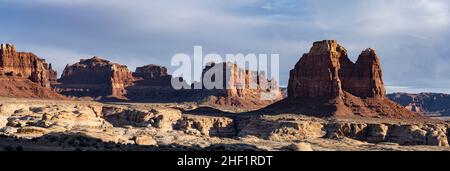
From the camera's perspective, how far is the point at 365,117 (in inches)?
4545

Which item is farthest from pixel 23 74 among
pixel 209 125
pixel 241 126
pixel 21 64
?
pixel 241 126

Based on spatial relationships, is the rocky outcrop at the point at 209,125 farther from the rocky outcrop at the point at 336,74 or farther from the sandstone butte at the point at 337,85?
the rocky outcrop at the point at 336,74

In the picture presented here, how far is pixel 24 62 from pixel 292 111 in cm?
7970

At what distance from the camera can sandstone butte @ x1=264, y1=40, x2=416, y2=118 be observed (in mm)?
122375

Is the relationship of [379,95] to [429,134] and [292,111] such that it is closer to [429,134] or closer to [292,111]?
[292,111]

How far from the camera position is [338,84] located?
125625 mm

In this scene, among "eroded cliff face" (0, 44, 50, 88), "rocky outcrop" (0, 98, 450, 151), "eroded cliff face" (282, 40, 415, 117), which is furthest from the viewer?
"eroded cliff face" (0, 44, 50, 88)

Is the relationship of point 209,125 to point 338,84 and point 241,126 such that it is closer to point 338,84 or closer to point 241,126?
point 241,126

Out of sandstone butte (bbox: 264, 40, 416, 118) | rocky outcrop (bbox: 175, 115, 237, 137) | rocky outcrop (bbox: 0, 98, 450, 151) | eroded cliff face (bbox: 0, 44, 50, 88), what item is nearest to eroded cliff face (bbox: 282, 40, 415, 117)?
sandstone butte (bbox: 264, 40, 416, 118)

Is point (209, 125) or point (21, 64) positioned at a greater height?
point (21, 64)

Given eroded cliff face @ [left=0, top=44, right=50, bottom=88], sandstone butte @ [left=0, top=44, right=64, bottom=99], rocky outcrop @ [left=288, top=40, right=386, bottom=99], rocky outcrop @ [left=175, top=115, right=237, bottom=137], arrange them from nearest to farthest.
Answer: rocky outcrop @ [left=175, top=115, right=237, bottom=137]
rocky outcrop @ [left=288, top=40, right=386, bottom=99]
sandstone butte @ [left=0, top=44, right=64, bottom=99]
eroded cliff face @ [left=0, top=44, right=50, bottom=88]

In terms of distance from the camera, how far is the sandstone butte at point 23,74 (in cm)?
14488

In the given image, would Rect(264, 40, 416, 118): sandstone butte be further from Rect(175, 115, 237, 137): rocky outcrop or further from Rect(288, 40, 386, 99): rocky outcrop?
Rect(175, 115, 237, 137): rocky outcrop

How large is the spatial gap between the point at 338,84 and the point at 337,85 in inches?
11.7
